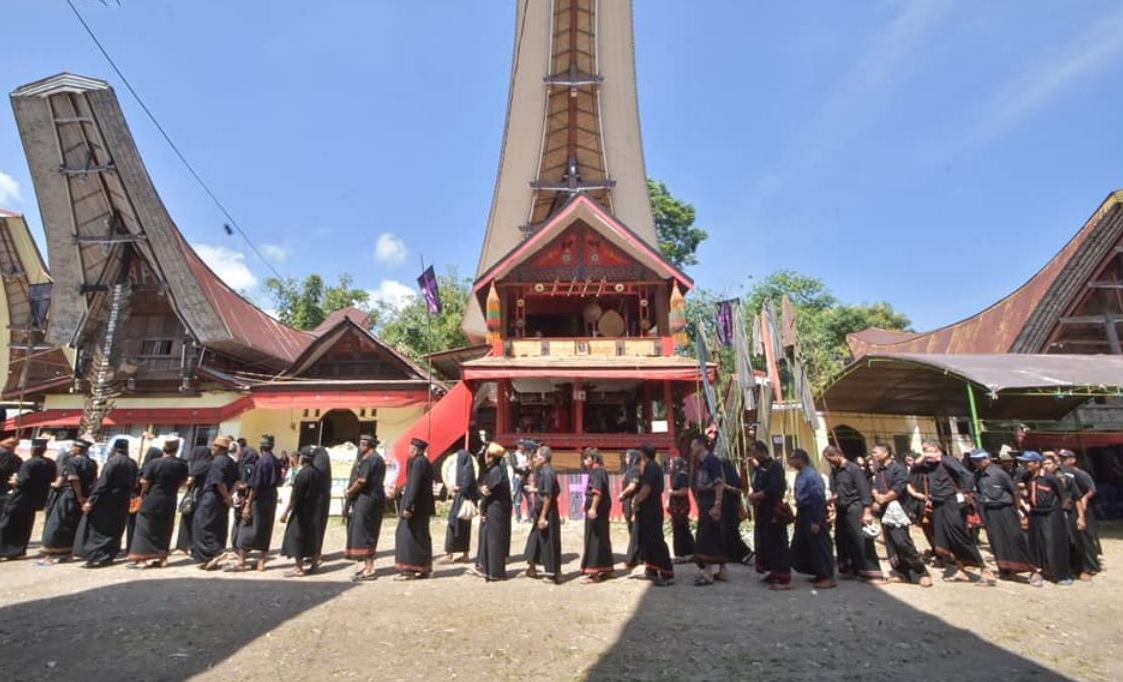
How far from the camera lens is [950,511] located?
21.5 feet

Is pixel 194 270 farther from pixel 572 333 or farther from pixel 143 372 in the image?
pixel 572 333

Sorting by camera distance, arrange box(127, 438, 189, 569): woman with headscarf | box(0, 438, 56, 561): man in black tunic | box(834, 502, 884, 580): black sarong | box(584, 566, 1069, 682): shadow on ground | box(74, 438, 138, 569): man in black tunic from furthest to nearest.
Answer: box(0, 438, 56, 561): man in black tunic
box(74, 438, 138, 569): man in black tunic
box(127, 438, 189, 569): woman with headscarf
box(834, 502, 884, 580): black sarong
box(584, 566, 1069, 682): shadow on ground

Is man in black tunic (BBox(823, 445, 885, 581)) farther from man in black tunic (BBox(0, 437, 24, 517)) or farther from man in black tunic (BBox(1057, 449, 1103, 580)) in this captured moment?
man in black tunic (BBox(0, 437, 24, 517))

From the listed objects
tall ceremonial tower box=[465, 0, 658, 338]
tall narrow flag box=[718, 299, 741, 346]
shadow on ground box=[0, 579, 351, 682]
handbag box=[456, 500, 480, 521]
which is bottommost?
shadow on ground box=[0, 579, 351, 682]

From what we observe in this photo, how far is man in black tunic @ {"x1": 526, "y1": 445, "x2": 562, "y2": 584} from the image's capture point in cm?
643

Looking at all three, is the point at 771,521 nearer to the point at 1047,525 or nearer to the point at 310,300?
the point at 1047,525

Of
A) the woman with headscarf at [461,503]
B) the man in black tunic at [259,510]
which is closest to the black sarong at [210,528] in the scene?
the man in black tunic at [259,510]

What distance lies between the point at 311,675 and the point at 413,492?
272 centimetres

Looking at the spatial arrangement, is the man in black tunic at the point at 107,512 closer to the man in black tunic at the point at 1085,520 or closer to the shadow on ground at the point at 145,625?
the shadow on ground at the point at 145,625

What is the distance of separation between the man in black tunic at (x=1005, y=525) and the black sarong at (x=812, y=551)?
1.93m

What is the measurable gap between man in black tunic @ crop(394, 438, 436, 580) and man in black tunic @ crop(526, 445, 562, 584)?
3.96ft

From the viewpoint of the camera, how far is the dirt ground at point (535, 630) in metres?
3.82

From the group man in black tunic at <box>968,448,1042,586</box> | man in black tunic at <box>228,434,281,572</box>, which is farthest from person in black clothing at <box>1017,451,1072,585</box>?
man in black tunic at <box>228,434,281,572</box>

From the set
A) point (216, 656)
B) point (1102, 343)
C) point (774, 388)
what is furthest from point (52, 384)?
point (1102, 343)
